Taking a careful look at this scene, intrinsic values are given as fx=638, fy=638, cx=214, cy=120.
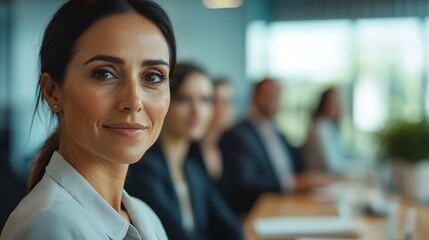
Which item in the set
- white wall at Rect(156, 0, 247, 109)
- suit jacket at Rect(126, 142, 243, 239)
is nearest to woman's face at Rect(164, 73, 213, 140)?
suit jacket at Rect(126, 142, 243, 239)

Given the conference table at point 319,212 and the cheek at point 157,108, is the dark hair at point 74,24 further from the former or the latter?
the conference table at point 319,212

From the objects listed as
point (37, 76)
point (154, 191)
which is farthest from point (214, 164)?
point (37, 76)

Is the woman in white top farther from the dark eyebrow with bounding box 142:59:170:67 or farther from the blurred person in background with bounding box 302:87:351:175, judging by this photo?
the blurred person in background with bounding box 302:87:351:175

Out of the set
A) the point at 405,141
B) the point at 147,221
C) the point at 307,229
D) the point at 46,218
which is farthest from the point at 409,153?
the point at 46,218

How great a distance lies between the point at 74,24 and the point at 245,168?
3329mm

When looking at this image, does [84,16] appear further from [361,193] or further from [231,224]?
[361,193]

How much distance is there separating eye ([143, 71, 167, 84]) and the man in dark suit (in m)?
3.23

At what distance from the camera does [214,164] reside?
4438mm

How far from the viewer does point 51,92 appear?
2.79 ft

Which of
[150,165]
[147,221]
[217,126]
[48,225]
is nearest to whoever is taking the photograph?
[48,225]

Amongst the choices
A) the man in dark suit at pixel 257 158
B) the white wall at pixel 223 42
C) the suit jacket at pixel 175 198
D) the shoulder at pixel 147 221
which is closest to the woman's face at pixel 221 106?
the man in dark suit at pixel 257 158

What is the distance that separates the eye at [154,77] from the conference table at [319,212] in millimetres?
1689

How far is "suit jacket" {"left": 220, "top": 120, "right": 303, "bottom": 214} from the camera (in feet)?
13.3

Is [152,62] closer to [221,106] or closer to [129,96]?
[129,96]
